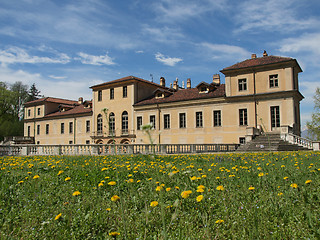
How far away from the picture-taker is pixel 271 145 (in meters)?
21.5

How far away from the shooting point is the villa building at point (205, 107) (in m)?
27.1

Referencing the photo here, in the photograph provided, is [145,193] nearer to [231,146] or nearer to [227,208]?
[227,208]

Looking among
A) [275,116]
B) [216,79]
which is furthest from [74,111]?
[275,116]

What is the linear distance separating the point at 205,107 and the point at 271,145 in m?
11.0

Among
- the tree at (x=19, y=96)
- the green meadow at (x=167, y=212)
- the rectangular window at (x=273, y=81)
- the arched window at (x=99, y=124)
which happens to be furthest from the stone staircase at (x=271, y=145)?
the tree at (x=19, y=96)

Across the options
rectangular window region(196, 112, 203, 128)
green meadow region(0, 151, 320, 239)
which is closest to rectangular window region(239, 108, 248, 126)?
rectangular window region(196, 112, 203, 128)

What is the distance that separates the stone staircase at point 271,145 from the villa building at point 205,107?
1679 mm

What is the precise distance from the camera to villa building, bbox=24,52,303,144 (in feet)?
89.0

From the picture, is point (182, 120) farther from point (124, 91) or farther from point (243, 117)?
point (124, 91)

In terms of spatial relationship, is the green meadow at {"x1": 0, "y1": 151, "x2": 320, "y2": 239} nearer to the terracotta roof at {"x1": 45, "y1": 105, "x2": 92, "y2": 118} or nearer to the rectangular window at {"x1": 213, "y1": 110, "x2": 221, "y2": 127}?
the rectangular window at {"x1": 213, "y1": 110, "x2": 221, "y2": 127}

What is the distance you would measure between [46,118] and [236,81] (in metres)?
35.6

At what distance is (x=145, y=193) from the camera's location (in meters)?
3.71

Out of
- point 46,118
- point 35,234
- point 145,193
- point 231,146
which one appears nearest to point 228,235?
point 145,193

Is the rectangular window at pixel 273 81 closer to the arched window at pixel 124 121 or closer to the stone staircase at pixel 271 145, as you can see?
the stone staircase at pixel 271 145
